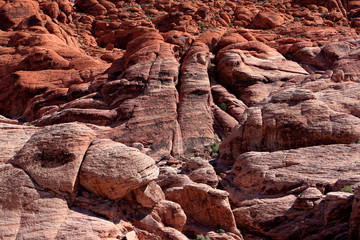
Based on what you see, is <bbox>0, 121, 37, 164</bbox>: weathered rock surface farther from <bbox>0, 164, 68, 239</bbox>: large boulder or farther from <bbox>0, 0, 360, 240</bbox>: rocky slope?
<bbox>0, 164, 68, 239</bbox>: large boulder

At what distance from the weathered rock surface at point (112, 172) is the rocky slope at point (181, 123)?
0.04 meters

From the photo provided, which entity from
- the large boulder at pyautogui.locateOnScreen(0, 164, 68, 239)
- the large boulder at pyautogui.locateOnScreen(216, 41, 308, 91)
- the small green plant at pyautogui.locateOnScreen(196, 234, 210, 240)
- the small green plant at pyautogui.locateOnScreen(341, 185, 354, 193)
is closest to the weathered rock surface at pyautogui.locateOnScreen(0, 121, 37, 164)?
the large boulder at pyautogui.locateOnScreen(0, 164, 68, 239)

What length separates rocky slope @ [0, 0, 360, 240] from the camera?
37.7 feet

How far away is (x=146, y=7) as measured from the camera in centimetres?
5556

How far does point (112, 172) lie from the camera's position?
450 inches

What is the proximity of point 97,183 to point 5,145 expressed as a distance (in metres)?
4.31

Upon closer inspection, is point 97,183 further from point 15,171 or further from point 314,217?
point 314,217

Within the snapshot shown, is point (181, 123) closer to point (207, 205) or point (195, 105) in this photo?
point (195, 105)

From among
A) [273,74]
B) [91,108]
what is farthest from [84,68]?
[273,74]

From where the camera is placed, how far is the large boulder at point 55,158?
1112cm

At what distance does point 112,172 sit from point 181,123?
51.4 ft

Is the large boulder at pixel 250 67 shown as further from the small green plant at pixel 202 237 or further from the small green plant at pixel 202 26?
the small green plant at pixel 202 237

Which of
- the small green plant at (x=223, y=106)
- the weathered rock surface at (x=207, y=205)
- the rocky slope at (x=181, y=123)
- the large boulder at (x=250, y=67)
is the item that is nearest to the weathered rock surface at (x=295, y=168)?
the rocky slope at (x=181, y=123)

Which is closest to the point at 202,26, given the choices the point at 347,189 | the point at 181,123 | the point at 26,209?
the point at 181,123
